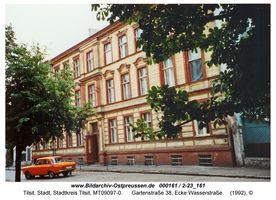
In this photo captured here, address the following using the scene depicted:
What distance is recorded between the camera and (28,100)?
960 centimetres

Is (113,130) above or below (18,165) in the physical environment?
above

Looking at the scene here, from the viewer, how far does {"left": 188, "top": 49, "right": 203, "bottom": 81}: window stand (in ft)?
44.2

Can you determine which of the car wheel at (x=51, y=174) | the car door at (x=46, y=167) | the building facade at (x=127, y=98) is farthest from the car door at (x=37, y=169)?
the building facade at (x=127, y=98)

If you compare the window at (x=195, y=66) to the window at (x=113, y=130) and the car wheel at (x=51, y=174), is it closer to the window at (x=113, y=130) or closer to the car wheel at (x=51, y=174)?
the window at (x=113, y=130)

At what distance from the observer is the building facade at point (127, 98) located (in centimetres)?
1323

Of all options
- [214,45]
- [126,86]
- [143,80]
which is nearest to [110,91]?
[126,86]

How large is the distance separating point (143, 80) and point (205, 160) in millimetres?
5109

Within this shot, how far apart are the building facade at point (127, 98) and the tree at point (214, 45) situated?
531cm

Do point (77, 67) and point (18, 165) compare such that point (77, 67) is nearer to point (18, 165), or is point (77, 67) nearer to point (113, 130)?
point (113, 130)

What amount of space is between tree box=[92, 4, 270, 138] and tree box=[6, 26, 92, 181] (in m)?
4.34

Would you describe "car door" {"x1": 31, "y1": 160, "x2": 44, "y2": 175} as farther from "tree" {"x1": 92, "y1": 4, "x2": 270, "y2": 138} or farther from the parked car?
"tree" {"x1": 92, "y1": 4, "x2": 270, "y2": 138}

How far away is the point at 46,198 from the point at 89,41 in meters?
14.7

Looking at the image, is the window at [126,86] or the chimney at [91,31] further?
the chimney at [91,31]

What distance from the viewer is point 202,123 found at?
229 inches
